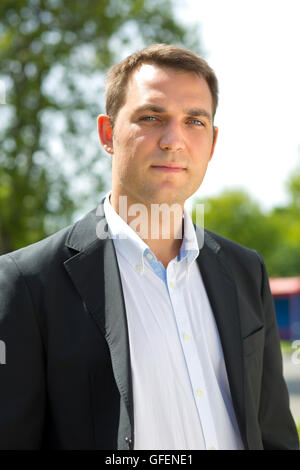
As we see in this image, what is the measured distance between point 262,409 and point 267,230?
62.5m

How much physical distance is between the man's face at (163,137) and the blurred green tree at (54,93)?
558 inches

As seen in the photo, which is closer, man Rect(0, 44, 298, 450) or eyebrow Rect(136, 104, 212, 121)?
man Rect(0, 44, 298, 450)

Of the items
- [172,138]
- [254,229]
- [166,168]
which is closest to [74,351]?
[166,168]

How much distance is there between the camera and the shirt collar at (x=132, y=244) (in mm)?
2402

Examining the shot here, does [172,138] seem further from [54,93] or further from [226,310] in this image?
[54,93]

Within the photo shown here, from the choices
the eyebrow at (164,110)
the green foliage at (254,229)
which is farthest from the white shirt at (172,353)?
the green foliage at (254,229)

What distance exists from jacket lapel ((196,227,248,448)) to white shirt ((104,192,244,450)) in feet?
0.11

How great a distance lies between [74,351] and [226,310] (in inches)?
26.9

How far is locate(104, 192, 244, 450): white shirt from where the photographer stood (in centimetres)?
214

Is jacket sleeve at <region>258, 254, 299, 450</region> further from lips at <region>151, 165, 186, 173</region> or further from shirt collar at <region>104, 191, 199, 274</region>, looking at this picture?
lips at <region>151, 165, 186, 173</region>

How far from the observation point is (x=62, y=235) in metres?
2.41

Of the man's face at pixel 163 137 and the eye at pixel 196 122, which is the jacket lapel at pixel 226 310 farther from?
the eye at pixel 196 122

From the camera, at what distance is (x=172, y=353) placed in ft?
7.30

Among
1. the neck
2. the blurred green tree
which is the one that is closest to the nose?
the neck
